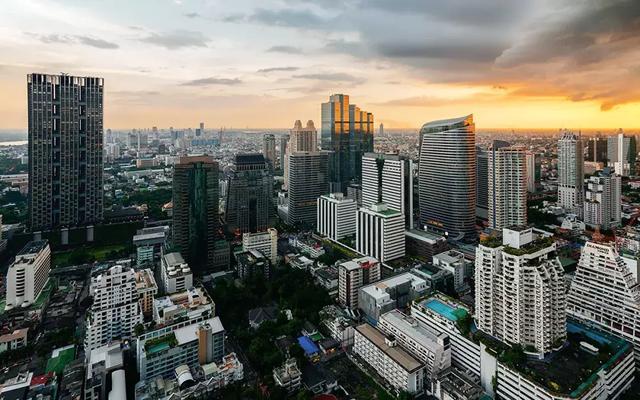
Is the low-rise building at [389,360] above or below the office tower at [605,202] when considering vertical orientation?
below

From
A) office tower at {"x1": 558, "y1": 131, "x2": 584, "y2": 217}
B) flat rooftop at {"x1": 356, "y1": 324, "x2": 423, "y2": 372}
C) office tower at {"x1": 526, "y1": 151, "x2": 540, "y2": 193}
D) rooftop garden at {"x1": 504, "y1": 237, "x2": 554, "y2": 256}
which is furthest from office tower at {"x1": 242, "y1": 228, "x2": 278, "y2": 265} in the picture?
office tower at {"x1": 526, "y1": 151, "x2": 540, "y2": 193}

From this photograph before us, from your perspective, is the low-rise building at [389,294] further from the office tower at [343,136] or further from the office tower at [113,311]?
the office tower at [343,136]

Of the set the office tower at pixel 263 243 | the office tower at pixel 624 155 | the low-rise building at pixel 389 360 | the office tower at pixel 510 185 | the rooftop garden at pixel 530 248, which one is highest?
the office tower at pixel 624 155

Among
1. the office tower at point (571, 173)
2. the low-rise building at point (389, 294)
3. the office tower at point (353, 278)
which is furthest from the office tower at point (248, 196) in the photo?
the office tower at point (571, 173)

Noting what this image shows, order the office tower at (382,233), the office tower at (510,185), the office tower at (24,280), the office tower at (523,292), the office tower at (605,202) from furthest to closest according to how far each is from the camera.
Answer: the office tower at (605,202), the office tower at (510,185), the office tower at (382,233), the office tower at (24,280), the office tower at (523,292)

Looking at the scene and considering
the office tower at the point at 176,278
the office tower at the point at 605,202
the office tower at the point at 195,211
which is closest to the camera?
the office tower at the point at 176,278

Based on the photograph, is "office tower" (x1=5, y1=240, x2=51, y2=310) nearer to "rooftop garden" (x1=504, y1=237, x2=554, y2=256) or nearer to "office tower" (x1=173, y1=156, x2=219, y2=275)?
"office tower" (x1=173, y1=156, x2=219, y2=275)

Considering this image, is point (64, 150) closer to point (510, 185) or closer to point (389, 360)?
point (389, 360)
